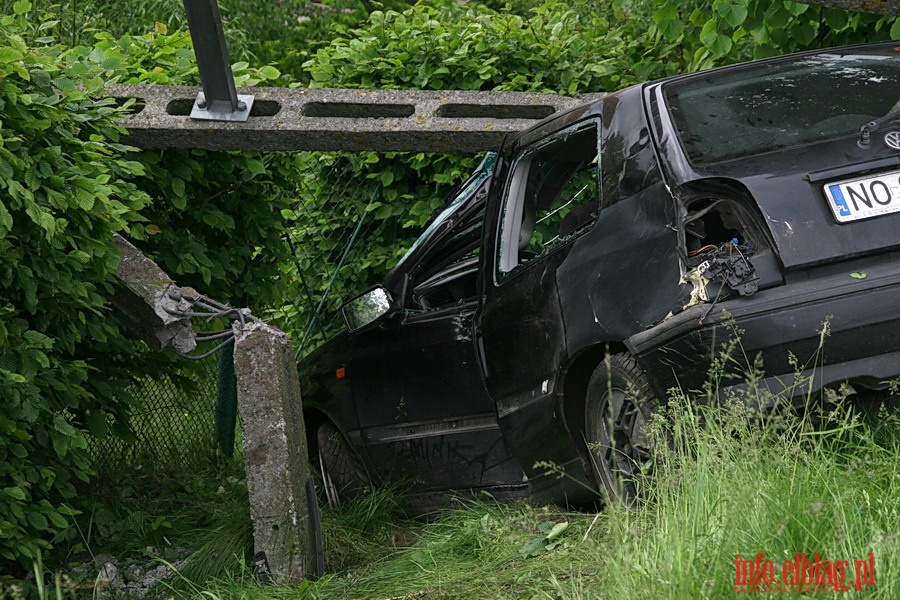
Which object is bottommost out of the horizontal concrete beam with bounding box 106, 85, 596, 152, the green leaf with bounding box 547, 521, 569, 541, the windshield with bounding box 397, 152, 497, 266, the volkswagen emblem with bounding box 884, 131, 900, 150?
the green leaf with bounding box 547, 521, 569, 541

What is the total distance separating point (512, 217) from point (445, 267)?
2.80 feet

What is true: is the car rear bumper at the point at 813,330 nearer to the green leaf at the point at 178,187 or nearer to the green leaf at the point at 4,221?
the green leaf at the point at 4,221

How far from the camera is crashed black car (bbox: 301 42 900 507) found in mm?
3533

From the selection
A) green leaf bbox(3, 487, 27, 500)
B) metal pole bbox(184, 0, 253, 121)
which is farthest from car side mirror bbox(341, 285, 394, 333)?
green leaf bbox(3, 487, 27, 500)

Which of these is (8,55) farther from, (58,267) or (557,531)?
(557,531)

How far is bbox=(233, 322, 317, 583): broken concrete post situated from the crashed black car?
93 cm

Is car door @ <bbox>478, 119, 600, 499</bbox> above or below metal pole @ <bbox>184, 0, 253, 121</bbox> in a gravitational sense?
below

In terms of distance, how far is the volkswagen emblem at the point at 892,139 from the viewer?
371 cm

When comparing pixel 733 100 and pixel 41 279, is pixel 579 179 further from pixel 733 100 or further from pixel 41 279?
pixel 41 279

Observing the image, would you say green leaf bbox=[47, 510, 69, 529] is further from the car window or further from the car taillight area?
the car taillight area

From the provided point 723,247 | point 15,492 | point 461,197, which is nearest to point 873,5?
point 723,247

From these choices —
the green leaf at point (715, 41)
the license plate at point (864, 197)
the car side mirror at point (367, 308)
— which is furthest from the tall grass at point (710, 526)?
the green leaf at point (715, 41)

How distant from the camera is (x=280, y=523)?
15.8ft

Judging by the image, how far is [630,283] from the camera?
3.89m
